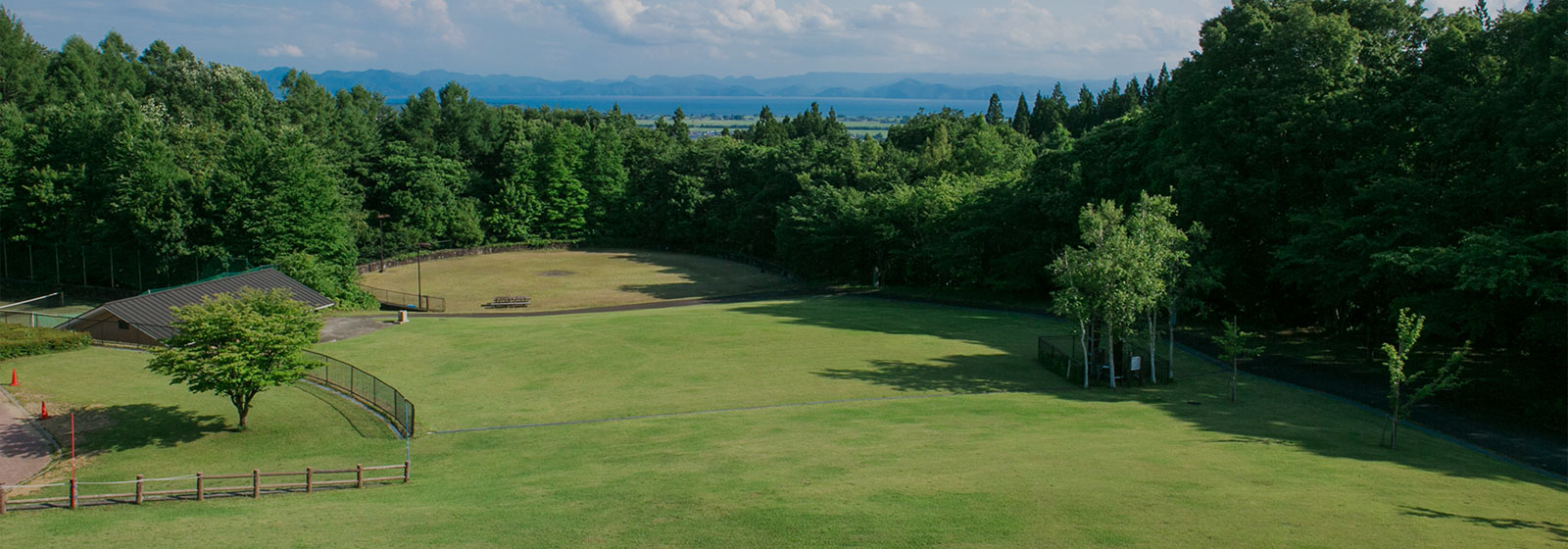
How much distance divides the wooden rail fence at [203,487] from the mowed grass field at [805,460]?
0.45 metres

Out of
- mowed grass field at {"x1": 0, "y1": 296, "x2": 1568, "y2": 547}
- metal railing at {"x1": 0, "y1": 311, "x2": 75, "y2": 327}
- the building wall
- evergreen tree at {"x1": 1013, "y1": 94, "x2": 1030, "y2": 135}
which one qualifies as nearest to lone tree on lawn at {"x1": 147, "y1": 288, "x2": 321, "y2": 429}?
mowed grass field at {"x1": 0, "y1": 296, "x2": 1568, "y2": 547}

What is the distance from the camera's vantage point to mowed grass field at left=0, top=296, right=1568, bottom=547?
50.5ft

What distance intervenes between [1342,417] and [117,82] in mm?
98333

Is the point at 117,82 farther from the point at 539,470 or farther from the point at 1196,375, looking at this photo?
the point at 1196,375

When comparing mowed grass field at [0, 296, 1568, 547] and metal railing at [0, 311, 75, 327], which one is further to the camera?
metal railing at [0, 311, 75, 327]

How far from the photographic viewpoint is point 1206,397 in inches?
1104

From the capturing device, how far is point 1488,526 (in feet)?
49.7

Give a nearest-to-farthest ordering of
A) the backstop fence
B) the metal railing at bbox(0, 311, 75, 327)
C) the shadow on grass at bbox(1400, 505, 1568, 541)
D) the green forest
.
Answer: the shadow on grass at bbox(1400, 505, 1568, 541) → the backstop fence → the green forest → the metal railing at bbox(0, 311, 75, 327)

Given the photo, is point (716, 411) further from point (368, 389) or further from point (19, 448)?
point (19, 448)

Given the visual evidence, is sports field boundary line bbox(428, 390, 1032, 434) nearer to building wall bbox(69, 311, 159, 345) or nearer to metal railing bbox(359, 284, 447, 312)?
building wall bbox(69, 311, 159, 345)

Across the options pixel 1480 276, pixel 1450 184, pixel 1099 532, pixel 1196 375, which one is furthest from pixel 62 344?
pixel 1450 184

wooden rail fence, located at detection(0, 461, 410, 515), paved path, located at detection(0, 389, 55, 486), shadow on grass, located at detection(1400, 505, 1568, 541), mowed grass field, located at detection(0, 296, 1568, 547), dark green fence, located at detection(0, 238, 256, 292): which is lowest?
paved path, located at detection(0, 389, 55, 486)

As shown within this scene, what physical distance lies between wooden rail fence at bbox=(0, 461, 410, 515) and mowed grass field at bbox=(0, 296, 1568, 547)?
45 cm

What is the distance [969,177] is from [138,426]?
49.7 m
